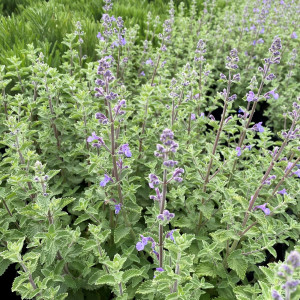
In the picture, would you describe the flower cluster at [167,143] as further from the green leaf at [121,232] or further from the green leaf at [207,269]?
the green leaf at [207,269]

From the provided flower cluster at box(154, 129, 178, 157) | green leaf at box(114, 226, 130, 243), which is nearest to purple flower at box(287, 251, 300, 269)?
flower cluster at box(154, 129, 178, 157)

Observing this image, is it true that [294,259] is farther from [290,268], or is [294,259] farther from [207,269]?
[207,269]

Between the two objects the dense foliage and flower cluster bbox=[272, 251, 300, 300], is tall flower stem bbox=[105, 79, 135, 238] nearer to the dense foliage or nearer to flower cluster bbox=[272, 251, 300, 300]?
the dense foliage

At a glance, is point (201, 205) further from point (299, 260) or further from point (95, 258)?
point (299, 260)

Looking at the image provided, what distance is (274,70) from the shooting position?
5895 millimetres

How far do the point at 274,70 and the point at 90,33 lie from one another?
11.5 ft

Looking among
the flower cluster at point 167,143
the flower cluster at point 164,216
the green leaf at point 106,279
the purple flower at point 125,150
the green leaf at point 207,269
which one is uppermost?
the flower cluster at point 167,143

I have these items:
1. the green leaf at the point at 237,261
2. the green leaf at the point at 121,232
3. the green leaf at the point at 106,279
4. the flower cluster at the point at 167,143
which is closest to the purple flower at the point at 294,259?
the flower cluster at the point at 167,143

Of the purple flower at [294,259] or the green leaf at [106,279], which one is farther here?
the green leaf at [106,279]

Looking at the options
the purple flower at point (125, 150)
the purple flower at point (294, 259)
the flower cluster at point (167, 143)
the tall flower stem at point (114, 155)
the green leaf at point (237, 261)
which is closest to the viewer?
the purple flower at point (294, 259)

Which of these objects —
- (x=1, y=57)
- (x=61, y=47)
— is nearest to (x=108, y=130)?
(x=1, y=57)

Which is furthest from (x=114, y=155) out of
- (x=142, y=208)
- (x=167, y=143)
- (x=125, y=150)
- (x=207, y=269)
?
(x=207, y=269)

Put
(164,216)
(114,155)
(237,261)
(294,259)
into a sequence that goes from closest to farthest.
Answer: (294,259) → (164,216) → (114,155) → (237,261)

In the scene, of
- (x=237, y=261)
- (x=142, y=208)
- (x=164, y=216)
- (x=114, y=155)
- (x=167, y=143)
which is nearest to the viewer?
(x=167, y=143)
